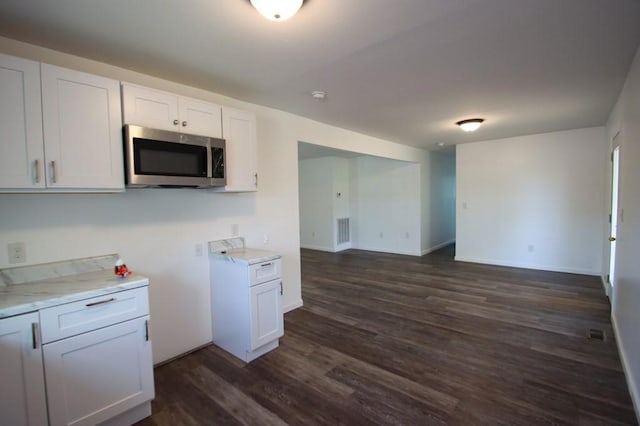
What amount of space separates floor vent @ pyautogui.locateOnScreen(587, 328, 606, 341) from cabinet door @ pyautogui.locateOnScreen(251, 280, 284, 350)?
3045 millimetres

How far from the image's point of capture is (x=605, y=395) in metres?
2.20

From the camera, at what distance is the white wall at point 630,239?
7.01 feet

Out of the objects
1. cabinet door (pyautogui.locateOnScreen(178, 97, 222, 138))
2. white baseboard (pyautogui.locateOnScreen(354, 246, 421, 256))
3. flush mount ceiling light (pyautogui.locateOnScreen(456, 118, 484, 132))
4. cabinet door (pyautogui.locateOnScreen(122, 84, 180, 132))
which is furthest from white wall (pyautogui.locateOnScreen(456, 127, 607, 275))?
cabinet door (pyautogui.locateOnScreen(122, 84, 180, 132))

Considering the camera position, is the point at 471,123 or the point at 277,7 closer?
the point at 277,7

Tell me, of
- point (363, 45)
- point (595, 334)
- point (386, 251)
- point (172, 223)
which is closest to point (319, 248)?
point (386, 251)

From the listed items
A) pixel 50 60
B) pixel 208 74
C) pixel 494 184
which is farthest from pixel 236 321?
pixel 494 184

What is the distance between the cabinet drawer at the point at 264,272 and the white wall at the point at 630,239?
264 cm

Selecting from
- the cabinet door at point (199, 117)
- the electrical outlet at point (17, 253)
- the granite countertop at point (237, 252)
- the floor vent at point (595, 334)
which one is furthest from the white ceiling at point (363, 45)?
the floor vent at point (595, 334)

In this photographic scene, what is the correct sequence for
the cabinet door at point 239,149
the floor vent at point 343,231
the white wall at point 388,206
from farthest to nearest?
the floor vent at point 343,231
the white wall at point 388,206
the cabinet door at point 239,149

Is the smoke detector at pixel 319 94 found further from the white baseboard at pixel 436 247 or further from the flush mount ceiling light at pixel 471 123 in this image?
the white baseboard at pixel 436 247

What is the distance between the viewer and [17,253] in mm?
1964

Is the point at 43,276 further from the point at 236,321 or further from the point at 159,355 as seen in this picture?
the point at 236,321

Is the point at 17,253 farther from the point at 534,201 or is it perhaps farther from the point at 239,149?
the point at 534,201

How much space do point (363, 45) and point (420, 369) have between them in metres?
2.51
